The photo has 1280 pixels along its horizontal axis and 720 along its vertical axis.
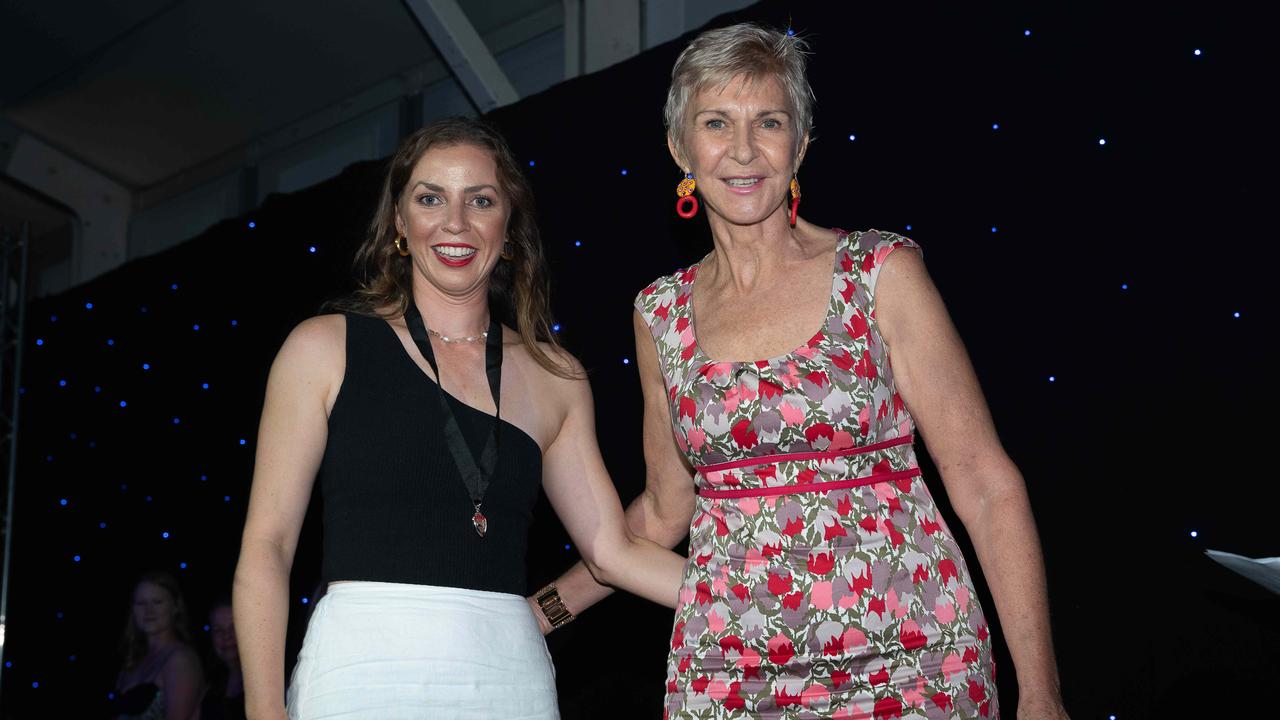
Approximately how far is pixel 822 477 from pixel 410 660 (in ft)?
2.16

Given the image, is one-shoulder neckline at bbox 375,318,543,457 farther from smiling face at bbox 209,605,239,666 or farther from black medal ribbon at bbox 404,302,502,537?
smiling face at bbox 209,605,239,666

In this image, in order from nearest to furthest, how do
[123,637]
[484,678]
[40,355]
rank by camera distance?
[484,678] < [123,637] < [40,355]

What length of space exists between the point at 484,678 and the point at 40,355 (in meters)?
6.06

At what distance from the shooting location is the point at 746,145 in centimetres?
188

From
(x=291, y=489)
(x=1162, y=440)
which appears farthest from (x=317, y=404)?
(x=1162, y=440)

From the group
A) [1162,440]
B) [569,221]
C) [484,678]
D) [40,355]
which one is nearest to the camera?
[484,678]

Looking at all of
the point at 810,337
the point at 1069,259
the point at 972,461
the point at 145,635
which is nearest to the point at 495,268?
the point at 810,337

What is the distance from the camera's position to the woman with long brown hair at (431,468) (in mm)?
1778

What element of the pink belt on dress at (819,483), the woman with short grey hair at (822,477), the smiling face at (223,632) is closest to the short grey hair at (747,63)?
the woman with short grey hair at (822,477)

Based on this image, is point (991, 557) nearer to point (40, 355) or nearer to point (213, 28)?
point (213, 28)

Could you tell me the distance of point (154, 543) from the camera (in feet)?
19.3

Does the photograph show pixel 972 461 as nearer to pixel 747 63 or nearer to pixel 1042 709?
pixel 1042 709

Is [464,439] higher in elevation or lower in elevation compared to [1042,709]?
higher

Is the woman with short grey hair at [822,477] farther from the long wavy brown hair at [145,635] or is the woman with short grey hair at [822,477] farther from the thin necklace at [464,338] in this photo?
the long wavy brown hair at [145,635]
